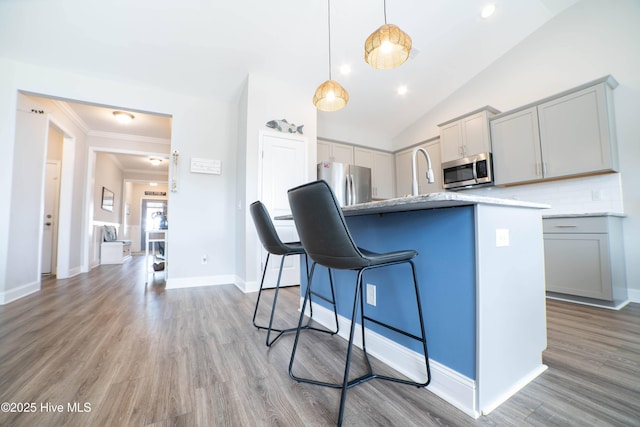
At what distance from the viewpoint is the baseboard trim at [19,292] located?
258cm

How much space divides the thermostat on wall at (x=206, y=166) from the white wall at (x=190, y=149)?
7cm

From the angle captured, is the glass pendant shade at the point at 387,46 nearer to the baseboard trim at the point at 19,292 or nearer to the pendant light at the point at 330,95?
the pendant light at the point at 330,95

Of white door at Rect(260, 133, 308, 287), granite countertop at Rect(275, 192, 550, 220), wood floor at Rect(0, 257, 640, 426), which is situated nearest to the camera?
granite countertop at Rect(275, 192, 550, 220)

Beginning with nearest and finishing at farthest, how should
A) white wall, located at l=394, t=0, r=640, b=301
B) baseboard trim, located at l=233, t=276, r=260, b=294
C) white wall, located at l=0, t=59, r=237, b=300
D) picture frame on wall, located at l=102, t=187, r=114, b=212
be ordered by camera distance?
white wall, located at l=394, t=0, r=640, b=301 → white wall, located at l=0, t=59, r=237, b=300 → baseboard trim, located at l=233, t=276, r=260, b=294 → picture frame on wall, located at l=102, t=187, r=114, b=212

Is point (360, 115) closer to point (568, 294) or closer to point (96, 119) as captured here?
point (568, 294)

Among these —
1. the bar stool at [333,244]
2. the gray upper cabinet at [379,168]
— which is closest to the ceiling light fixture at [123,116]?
the gray upper cabinet at [379,168]

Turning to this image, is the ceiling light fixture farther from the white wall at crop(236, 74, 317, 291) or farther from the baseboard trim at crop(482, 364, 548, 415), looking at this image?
the baseboard trim at crop(482, 364, 548, 415)

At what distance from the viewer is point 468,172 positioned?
3.81m

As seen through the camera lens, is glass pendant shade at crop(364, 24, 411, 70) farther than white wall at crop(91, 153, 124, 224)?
No

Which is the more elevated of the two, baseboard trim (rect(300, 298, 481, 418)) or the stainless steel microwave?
the stainless steel microwave

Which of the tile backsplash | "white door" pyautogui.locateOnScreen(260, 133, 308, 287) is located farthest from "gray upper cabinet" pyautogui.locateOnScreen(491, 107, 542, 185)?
"white door" pyautogui.locateOnScreen(260, 133, 308, 287)

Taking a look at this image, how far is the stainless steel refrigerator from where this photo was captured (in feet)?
13.1

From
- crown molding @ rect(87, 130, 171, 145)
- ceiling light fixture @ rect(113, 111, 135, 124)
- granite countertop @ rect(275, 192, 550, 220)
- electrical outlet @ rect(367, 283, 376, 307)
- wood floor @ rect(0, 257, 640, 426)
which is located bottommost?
wood floor @ rect(0, 257, 640, 426)

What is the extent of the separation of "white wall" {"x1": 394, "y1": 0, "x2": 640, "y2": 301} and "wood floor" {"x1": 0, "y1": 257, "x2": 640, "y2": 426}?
4.83 ft
